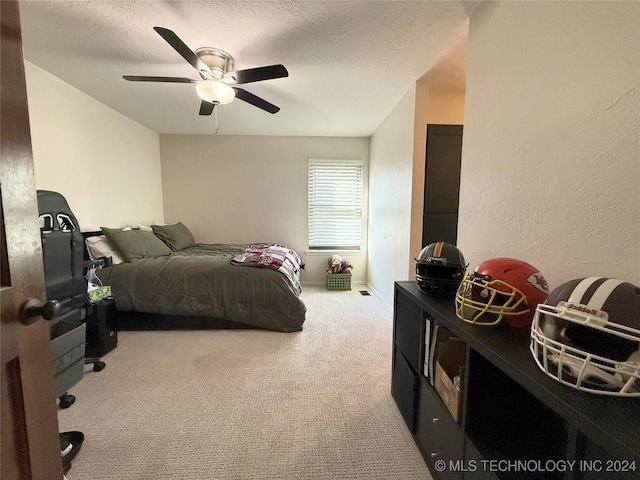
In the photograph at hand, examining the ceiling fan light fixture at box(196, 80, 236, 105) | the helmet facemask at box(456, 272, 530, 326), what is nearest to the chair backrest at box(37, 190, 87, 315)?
the ceiling fan light fixture at box(196, 80, 236, 105)

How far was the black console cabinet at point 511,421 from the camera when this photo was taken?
0.53m

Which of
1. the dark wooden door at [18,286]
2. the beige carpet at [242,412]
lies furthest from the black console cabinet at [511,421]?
the dark wooden door at [18,286]

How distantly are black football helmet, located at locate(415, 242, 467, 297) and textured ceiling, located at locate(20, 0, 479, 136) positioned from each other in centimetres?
141

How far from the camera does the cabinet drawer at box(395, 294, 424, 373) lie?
1.25 metres

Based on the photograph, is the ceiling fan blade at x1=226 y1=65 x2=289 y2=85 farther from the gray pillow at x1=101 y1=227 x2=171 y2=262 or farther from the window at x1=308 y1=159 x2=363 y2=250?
the window at x1=308 y1=159 x2=363 y2=250

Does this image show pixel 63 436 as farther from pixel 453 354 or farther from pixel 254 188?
pixel 254 188

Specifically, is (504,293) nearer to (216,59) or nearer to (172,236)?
(216,59)

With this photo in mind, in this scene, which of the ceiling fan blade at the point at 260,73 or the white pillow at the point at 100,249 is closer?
the ceiling fan blade at the point at 260,73

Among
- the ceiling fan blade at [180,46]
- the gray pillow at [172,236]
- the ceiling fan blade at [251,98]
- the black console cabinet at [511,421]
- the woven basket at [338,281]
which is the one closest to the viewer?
the black console cabinet at [511,421]

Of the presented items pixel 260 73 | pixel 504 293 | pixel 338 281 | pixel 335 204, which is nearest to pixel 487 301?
pixel 504 293

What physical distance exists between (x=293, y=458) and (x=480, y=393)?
0.89 metres

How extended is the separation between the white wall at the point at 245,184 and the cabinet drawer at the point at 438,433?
10.3 feet

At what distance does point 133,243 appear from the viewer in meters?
2.79

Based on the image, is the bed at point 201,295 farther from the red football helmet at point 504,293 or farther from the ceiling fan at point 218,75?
the red football helmet at point 504,293
